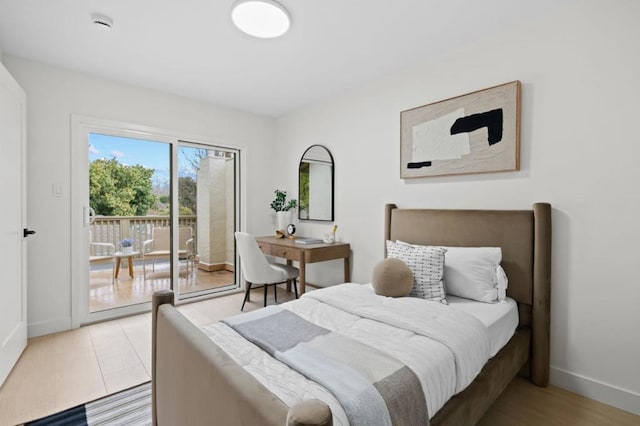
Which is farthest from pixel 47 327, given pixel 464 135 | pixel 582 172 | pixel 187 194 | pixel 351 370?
pixel 582 172

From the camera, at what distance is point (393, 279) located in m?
2.10

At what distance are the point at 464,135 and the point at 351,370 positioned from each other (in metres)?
2.01

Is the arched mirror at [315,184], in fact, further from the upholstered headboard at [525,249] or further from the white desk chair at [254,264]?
the upholstered headboard at [525,249]

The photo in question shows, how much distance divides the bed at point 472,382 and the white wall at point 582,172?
13cm

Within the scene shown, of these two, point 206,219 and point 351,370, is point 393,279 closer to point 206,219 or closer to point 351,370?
point 351,370

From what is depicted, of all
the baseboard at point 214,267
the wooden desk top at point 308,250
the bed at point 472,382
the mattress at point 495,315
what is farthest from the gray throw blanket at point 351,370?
the baseboard at point 214,267

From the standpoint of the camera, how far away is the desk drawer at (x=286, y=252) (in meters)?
3.16

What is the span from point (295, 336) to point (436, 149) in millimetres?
1919

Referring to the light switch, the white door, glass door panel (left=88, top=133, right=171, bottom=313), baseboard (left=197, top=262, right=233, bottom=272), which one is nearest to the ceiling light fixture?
the white door

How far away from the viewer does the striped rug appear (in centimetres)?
171

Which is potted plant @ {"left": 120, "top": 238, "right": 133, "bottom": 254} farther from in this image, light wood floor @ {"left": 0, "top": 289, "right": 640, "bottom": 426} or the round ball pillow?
the round ball pillow

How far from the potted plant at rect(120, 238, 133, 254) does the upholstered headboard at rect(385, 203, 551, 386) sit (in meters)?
3.49

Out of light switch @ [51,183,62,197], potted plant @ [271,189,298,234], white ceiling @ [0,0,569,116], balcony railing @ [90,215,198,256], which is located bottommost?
balcony railing @ [90,215,198,256]

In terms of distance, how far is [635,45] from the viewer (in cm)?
177
